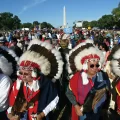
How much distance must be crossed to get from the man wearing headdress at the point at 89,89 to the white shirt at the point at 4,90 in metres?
0.88

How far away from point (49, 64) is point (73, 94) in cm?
55

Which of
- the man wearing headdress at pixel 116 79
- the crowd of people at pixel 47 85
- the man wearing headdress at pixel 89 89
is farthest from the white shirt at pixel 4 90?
the man wearing headdress at pixel 116 79

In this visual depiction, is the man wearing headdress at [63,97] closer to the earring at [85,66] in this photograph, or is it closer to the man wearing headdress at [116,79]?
the earring at [85,66]

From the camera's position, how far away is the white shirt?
3139mm

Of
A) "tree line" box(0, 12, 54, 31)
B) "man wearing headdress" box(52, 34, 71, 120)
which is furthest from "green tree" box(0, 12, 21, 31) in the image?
"man wearing headdress" box(52, 34, 71, 120)

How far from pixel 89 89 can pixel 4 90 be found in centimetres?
112

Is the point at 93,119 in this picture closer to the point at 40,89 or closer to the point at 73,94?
the point at 73,94

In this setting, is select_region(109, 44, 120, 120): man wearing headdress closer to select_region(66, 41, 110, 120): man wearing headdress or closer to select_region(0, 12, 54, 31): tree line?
select_region(66, 41, 110, 120): man wearing headdress

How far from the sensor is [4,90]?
3.15 m

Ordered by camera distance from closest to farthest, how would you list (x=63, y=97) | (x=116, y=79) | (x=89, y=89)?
(x=89, y=89) → (x=116, y=79) → (x=63, y=97)

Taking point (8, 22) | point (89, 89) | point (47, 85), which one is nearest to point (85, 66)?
point (89, 89)

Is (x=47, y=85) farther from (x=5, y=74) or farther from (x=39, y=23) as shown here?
(x=39, y=23)

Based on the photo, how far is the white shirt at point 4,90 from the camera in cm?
314

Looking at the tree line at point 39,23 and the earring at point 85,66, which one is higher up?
the earring at point 85,66
